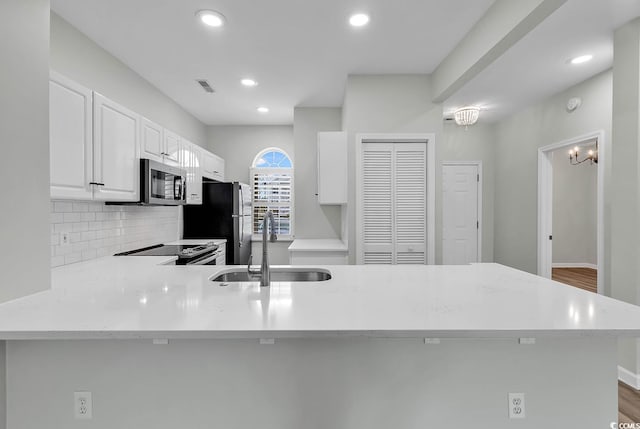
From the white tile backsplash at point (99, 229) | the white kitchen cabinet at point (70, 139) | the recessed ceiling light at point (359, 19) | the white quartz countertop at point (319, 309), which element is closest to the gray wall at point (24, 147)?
the white quartz countertop at point (319, 309)

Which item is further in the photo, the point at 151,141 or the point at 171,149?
the point at 171,149

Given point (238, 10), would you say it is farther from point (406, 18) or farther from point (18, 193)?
point (18, 193)

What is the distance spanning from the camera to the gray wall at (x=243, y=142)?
5.32 metres

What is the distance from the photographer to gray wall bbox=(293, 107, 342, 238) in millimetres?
4473

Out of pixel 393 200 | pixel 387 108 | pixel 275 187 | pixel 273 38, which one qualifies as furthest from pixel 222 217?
pixel 387 108

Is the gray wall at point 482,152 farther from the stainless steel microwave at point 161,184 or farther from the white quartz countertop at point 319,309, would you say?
the stainless steel microwave at point 161,184

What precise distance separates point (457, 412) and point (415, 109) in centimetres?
290

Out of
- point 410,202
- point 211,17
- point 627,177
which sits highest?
point 211,17

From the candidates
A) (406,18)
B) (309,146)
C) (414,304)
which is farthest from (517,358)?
(309,146)

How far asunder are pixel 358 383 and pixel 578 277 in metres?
6.47

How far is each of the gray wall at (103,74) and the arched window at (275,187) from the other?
1555 millimetres

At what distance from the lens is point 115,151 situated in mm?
2420

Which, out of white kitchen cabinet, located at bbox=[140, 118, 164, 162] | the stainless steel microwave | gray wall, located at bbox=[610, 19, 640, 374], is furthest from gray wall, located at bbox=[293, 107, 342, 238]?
gray wall, located at bbox=[610, 19, 640, 374]

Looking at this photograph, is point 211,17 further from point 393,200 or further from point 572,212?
point 572,212
